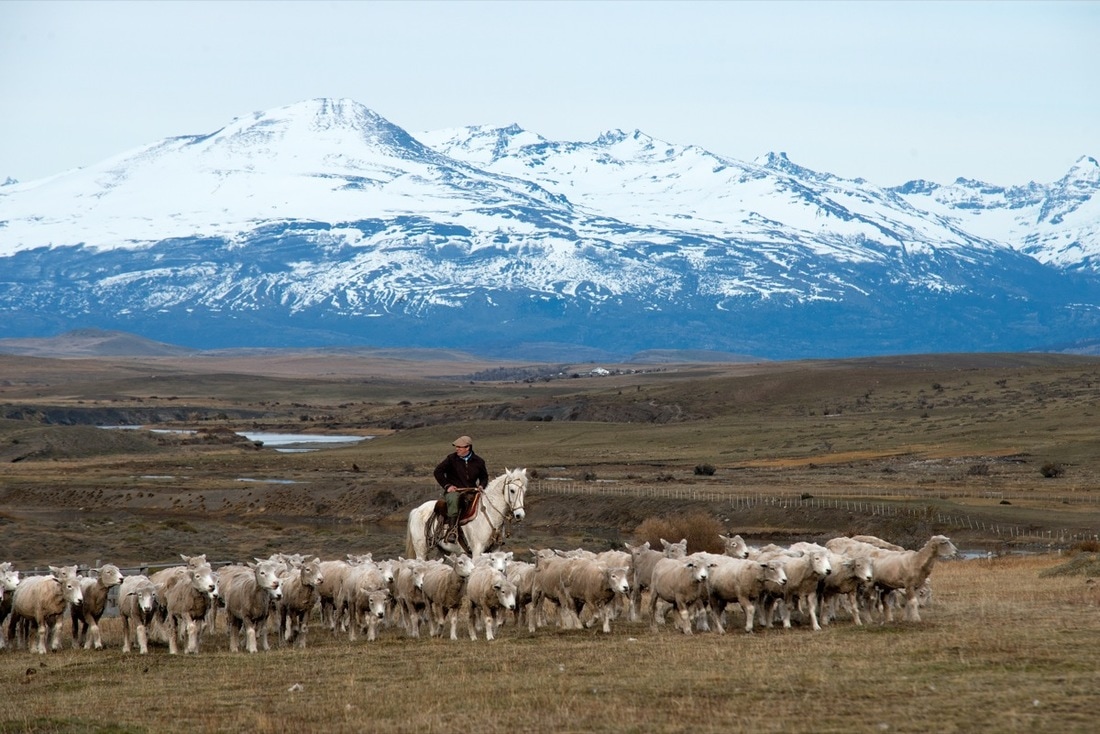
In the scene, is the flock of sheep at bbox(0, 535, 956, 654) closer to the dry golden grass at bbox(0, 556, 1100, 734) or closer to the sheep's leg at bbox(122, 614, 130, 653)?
A: the sheep's leg at bbox(122, 614, 130, 653)

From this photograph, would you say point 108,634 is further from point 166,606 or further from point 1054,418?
point 1054,418

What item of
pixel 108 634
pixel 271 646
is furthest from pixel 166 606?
pixel 108 634

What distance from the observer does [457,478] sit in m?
29.0

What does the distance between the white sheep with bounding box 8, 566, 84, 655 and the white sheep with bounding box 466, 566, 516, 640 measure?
6039 mm

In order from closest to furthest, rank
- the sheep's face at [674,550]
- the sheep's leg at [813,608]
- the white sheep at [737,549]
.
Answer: the sheep's leg at [813,608]
the sheep's face at [674,550]
the white sheep at [737,549]

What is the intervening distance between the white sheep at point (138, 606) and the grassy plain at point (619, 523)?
0.79m

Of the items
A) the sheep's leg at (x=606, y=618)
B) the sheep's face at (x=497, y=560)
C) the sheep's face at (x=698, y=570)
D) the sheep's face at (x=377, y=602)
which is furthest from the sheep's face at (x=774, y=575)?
the sheep's face at (x=377, y=602)

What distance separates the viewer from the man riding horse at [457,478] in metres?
28.8

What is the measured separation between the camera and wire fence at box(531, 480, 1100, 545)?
4878 cm

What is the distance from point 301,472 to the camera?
3223 inches

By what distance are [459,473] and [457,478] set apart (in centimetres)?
10

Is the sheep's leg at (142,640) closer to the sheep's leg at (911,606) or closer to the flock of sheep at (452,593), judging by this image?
the flock of sheep at (452,593)

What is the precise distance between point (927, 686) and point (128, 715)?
895 centimetres

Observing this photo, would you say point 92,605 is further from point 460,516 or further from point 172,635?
point 460,516
